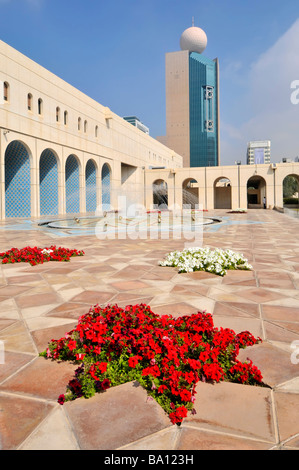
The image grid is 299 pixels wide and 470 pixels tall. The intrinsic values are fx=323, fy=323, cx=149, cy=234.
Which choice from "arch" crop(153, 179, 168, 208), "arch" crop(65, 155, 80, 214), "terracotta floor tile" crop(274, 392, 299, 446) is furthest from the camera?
"arch" crop(153, 179, 168, 208)

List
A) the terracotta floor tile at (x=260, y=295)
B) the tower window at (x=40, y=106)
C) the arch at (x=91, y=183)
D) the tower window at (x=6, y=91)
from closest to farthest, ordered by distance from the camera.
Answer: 1. the terracotta floor tile at (x=260, y=295)
2. the tower window at (x=6, y=91)
3. the tower window at (x=40, y=106)
4. the arch at (x=91, y=183)

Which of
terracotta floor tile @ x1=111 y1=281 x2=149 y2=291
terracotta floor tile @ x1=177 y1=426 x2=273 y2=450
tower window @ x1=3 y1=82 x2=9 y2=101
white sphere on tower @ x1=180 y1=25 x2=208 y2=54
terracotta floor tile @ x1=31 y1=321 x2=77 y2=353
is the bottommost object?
terracotta floor tile @ x1=177 y1=426 x2=273 y2=450

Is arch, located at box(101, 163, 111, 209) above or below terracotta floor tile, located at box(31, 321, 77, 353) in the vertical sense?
above

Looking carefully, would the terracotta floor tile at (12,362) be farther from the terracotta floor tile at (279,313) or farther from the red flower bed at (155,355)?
the terracotta floor tile at (279,313)

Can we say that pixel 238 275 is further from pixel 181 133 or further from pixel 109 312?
pixel 181 133

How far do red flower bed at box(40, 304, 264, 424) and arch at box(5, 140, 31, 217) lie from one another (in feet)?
76.0

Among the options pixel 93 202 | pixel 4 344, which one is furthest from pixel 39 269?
pixel 93 202

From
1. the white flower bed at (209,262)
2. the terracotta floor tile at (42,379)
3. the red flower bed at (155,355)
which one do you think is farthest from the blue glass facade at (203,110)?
the terracotta floor tile at (42,379)

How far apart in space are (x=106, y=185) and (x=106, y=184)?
0.13 m

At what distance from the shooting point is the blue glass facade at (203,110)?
97375 mm

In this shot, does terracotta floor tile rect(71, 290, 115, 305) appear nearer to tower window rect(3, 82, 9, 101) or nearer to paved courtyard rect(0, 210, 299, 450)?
paved courtyard rect(0, 210, 299, 450)

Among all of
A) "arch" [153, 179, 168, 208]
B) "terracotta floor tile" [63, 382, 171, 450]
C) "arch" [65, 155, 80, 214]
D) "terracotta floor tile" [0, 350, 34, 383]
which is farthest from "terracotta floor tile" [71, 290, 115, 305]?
"arch" [153, 179, 168, 208]

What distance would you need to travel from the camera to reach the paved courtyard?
179 centimetres

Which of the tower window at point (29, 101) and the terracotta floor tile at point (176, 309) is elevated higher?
the tower window at point (29, 101)
